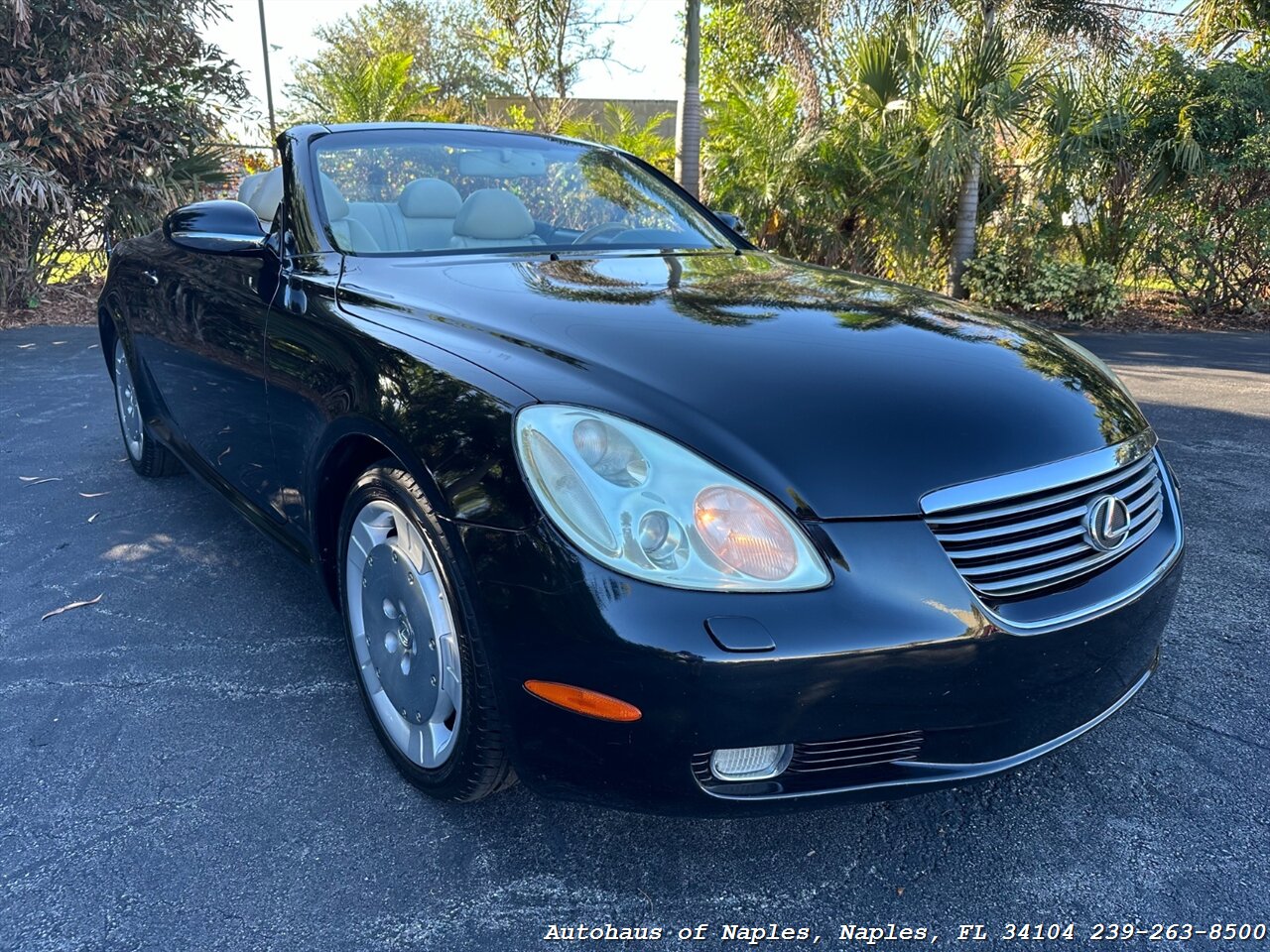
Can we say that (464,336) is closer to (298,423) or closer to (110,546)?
(298,423)

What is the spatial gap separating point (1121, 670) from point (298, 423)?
1.85 meters

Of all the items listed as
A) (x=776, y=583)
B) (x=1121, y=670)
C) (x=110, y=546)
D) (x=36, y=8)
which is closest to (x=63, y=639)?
(x=110, y=546)

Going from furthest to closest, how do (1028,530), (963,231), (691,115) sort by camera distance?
1. (691,115)
2. (963,231)
3. (1028,530)

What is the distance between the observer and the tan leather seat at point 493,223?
2.76 m

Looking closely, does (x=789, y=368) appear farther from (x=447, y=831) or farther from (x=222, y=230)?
(x=222, y=230)

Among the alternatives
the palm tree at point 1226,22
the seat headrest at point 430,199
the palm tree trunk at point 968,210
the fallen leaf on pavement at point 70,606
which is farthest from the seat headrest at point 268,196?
the palm tree at point 1226,22

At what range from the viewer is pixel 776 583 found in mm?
1463

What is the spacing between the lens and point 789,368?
1.77 meters

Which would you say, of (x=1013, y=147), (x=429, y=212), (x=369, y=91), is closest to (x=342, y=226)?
(x=429, y=212)

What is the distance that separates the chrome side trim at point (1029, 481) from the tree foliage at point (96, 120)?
28.0 feet

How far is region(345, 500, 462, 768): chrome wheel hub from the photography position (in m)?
1.80

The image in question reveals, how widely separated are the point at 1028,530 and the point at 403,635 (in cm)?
124

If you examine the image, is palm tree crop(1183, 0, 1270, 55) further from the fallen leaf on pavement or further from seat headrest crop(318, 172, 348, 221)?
the fallen leaf on pavement

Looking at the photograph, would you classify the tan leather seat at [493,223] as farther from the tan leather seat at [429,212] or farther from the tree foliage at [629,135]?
the tree foliage at [629,135]
